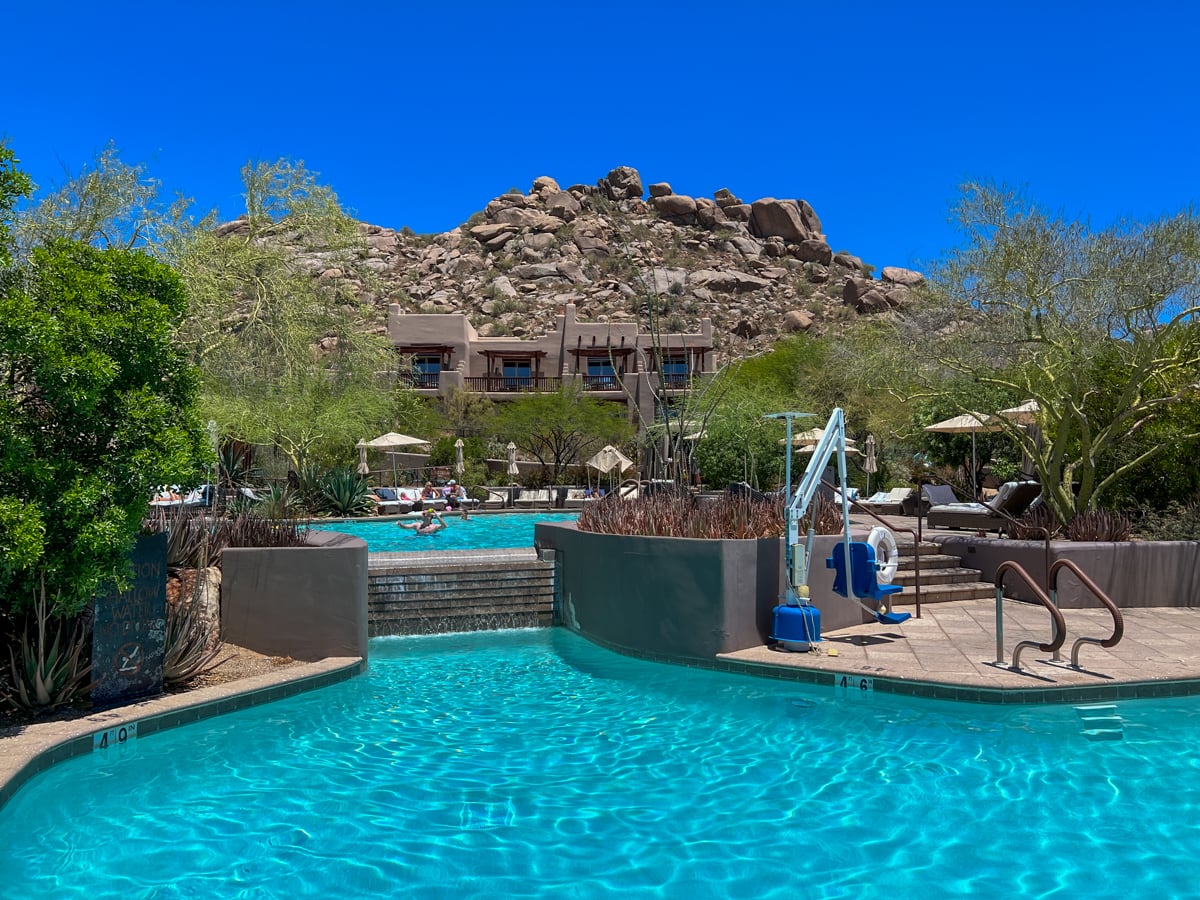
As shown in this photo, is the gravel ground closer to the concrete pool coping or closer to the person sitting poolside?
the concrete pool coping

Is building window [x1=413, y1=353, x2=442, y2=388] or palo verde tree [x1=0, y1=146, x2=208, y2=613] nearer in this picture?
palo verde tree [x1=0, y1=146, x2=208, y2=613]

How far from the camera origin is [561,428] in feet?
116

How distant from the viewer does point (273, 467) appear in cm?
2647

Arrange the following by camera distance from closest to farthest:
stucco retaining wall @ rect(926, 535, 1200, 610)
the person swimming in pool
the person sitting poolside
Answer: stucco retaining wall @ rect(926, 535, 1200, 610) → the person swimming in pool → the person sitting poolside

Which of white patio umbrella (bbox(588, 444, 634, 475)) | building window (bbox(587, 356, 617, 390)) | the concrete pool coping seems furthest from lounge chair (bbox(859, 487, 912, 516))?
building window (bbox(587, 356, 617, 390))

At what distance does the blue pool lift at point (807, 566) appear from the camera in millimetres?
7984

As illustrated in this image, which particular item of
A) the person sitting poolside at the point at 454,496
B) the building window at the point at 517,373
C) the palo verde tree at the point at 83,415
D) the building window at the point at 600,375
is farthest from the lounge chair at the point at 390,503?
the building window at the point at 517,373

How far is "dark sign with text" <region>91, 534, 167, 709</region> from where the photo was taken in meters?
6.29

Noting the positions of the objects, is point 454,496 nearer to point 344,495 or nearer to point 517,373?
point 344,495

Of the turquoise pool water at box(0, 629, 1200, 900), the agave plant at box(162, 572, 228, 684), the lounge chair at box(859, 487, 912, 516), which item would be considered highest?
the lounge chair at box(859, 487, 912, 516)

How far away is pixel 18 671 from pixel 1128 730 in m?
8.02

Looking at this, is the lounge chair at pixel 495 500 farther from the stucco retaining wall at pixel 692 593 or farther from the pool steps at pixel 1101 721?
the pool steps at pixel 1101 721

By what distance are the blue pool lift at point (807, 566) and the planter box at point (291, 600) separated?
415 cm

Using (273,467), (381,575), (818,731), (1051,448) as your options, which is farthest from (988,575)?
(273,467)
